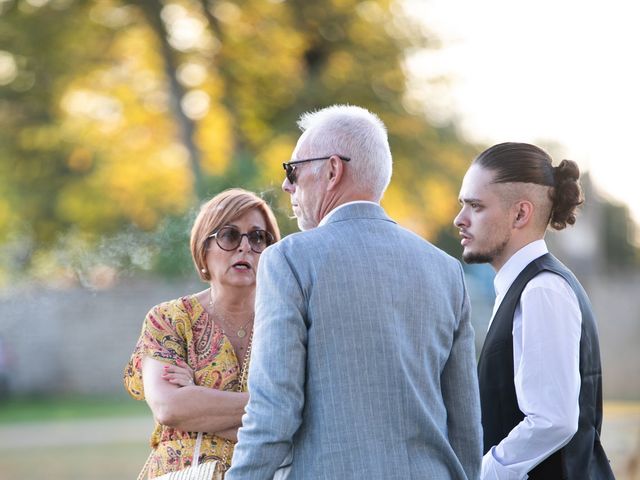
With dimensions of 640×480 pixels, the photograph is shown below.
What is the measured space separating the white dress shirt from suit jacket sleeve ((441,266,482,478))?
0.28 meters

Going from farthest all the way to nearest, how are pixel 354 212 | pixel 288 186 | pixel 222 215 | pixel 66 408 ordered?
pixel 66 408
pixel 222 215
pixel 288 186
pixel 354 212

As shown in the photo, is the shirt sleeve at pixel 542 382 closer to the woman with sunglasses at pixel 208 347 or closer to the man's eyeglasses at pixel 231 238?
the woman with sunglasses at pixel 208 347

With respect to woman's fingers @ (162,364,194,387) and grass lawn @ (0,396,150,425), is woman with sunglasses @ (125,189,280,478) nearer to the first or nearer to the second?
woman's fingers @ (162,364,194,387)

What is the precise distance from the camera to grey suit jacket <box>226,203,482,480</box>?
101 inches

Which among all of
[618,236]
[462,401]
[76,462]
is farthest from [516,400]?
[618,236]

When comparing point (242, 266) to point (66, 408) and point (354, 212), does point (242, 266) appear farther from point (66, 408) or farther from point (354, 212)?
point (66, 408)

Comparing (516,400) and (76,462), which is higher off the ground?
(76,462)

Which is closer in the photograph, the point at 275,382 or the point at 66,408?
the point at 275,382

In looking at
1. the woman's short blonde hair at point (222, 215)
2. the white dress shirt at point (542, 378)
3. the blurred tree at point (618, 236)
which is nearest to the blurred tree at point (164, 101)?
the blurred tree at point (618, 236)

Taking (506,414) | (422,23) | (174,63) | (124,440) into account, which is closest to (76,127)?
(174,63)

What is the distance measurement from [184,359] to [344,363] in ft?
3.03

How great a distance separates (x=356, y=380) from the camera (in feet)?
8.53

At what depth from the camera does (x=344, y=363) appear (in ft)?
8.52

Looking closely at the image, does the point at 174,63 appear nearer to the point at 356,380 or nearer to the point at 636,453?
Result: the point at 636,453
